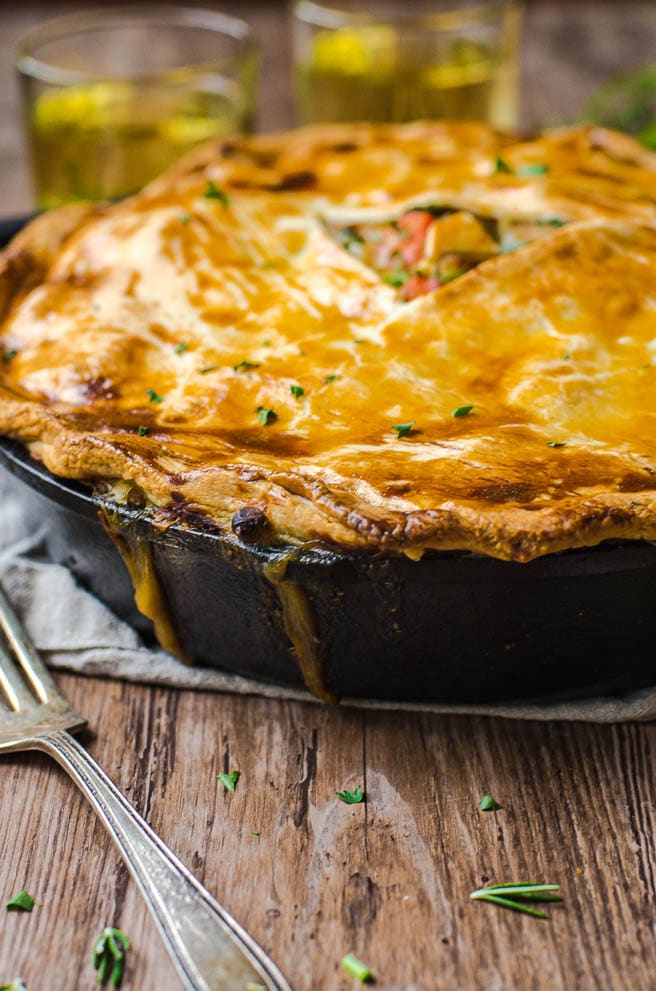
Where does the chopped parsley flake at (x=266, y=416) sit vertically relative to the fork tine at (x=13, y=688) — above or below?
above

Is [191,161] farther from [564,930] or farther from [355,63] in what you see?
[564,930]

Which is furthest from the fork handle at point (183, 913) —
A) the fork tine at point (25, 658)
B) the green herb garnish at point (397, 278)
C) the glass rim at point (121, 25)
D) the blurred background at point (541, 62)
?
the blurred background at point (541, 62)

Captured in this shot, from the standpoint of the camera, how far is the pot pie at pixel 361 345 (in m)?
1.94

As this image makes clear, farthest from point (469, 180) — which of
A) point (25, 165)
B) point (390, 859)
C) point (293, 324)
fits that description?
point (25, 165)

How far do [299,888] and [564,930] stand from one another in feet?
1.33

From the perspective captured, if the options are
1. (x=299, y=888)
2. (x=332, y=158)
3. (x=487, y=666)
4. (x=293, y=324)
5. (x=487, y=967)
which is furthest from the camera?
(x=332, y=158)

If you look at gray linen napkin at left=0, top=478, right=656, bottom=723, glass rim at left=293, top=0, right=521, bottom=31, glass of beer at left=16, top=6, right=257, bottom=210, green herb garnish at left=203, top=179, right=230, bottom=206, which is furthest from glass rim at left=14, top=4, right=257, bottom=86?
gray linen napkin at left=0, top=478, right=656, bottom=723

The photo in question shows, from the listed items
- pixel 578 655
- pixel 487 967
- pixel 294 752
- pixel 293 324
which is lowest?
pixel 487 967

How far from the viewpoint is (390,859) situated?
1.92 meters

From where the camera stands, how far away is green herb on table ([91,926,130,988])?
5.71 ft

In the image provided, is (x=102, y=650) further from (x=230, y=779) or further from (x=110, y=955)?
(x=110, y=955)

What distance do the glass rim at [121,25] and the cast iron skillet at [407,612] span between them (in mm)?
1914

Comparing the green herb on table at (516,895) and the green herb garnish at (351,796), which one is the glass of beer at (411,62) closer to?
the green herb garnish at (351,796)

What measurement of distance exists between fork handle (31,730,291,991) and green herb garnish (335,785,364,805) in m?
0.31
